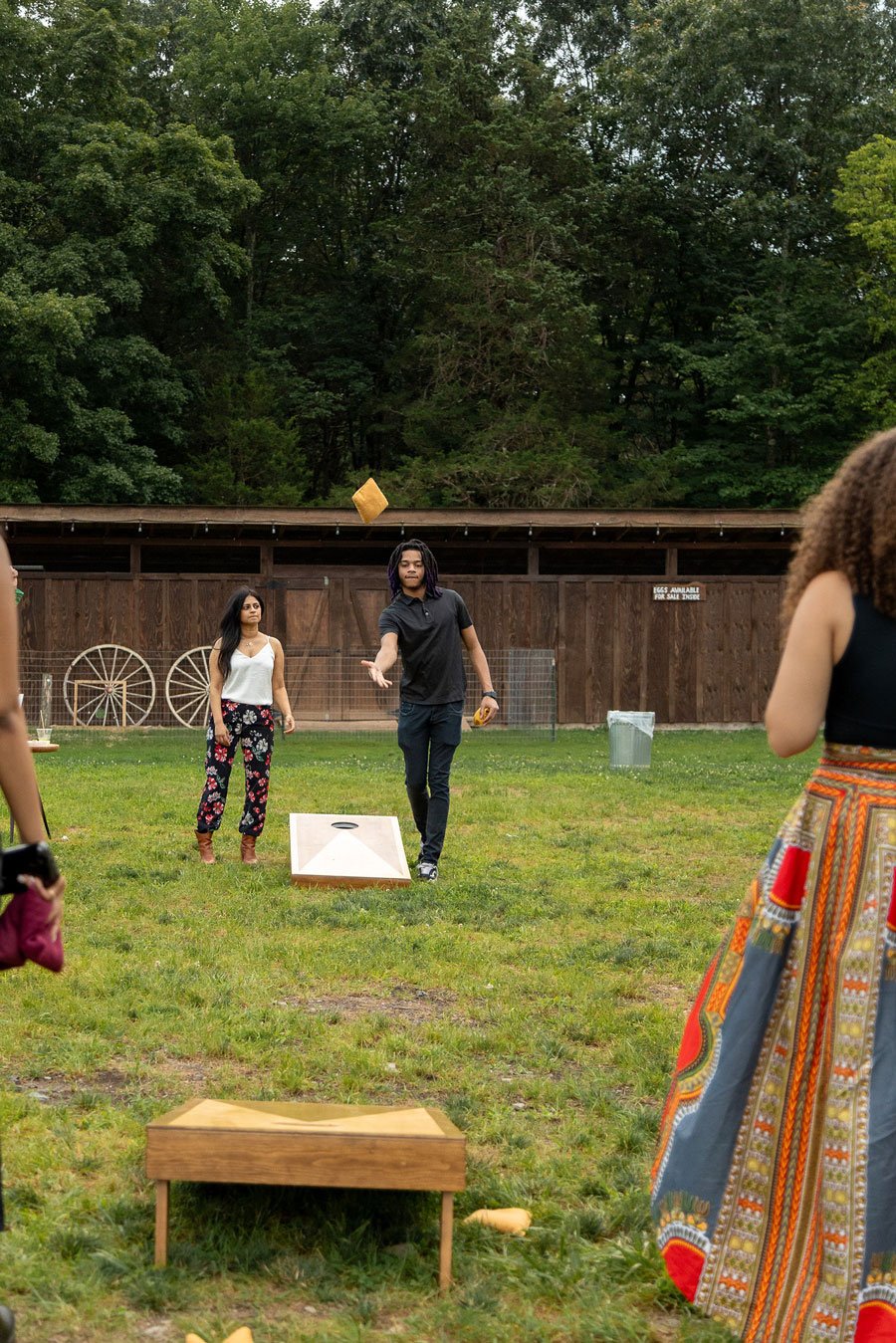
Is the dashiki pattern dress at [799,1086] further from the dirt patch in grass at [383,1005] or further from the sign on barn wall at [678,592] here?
the sign on barn wall at [678,592]

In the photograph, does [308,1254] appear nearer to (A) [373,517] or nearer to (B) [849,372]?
(A) [373,517]

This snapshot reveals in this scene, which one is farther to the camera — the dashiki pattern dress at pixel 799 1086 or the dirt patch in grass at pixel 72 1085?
the dirt patch in grass at pixel 72 1085

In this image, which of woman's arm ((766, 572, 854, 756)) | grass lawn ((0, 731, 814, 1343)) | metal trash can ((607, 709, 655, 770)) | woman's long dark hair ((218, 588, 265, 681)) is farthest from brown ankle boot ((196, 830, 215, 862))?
metal trash can ((607, 709, 655, 770))

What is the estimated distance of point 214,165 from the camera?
34.1m

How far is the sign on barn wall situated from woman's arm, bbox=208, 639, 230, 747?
16.8 meters

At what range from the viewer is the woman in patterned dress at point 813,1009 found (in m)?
3.00

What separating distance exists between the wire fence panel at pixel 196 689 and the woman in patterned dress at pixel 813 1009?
20643mm

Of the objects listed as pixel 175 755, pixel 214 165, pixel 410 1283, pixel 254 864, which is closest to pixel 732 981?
pixel 410 1283

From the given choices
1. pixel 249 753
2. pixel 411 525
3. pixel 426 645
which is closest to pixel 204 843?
pixel 249 753

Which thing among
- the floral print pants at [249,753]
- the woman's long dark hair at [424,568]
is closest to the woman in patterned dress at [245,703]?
the floral print pants at [249,753]

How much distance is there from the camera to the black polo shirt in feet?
29.0

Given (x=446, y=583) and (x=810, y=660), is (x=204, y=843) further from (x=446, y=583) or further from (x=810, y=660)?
(x=446, y=583)

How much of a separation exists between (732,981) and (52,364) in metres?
30.2

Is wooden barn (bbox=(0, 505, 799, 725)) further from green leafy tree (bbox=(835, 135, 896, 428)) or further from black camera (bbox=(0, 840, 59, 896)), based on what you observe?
black camera (bbox=(0, 840, 59, 896))
